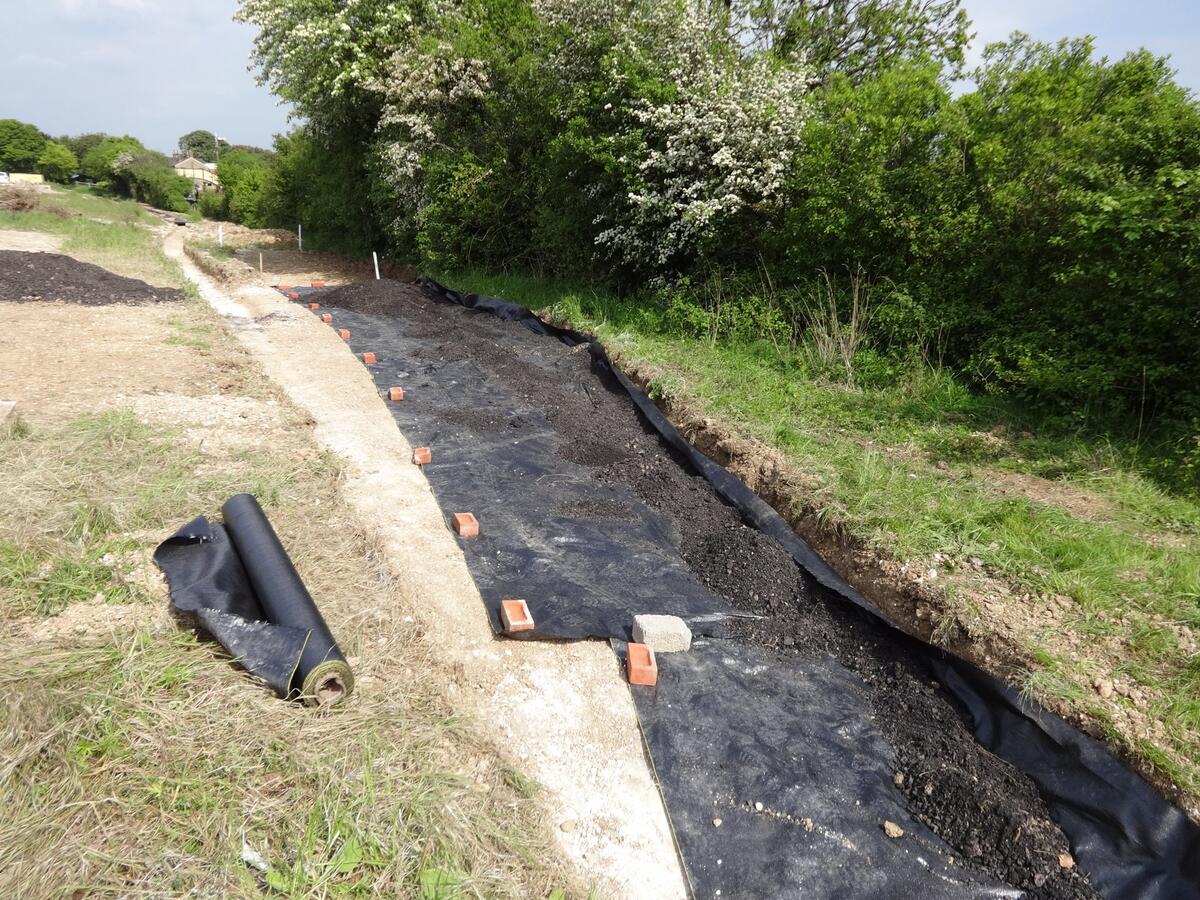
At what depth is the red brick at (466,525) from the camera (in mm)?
4230

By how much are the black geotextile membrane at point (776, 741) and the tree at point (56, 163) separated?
84059 mm

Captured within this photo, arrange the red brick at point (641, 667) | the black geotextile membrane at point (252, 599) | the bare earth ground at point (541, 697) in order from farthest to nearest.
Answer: the red brick at point (641, 667) < the black geotextile membrane at point (252, 599) < the bare earth ground at point (541, 697)

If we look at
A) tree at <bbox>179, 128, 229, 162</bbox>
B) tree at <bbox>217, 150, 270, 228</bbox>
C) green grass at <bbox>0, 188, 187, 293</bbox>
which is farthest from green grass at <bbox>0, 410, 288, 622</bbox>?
tree at <bbox>179, 128, 229, 162</bbox>

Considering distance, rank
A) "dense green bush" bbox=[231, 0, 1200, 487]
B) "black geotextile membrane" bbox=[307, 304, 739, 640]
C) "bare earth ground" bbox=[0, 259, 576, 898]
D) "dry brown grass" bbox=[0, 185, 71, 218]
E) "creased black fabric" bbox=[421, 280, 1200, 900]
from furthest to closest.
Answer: "dry brown grass" bbox=[0, 185, 71, 218]
"dense green bush" bbox=[231, 0, 1200, 487]
"black geotextile membrane" bbox=[307, 304, 739, 640]
"creased black fabric" bbox=[421, 280, 1200, 900]
"bare earth ground" bbox=[0, 259, 576, 898]

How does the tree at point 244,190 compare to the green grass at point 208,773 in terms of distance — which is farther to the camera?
the tree at point 244,190

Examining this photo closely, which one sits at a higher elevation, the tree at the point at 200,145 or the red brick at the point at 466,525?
the tree at the point at 200,145

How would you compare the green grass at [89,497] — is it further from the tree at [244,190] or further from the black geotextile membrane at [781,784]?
the tree at [244,190]

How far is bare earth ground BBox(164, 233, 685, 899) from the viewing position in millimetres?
2426

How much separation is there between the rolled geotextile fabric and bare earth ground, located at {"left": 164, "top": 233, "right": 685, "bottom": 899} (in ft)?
1.68

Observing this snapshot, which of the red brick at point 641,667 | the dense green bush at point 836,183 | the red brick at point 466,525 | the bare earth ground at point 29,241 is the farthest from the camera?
the bare earth ground at point 29,241

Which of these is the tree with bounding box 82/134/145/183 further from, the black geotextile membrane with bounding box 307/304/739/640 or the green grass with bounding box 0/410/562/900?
the green grass with bounding box 0/410/562/900

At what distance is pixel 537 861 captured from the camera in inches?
89.4

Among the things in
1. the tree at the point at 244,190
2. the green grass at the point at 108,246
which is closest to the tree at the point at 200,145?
the tree at the point at 244,190

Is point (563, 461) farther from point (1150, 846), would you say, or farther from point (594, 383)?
point (1150, 846)
